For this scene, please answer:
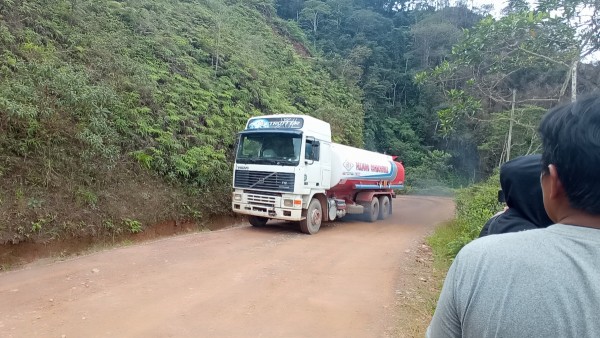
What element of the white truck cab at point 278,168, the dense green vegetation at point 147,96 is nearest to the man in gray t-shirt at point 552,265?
the dense green vegetation at point 147,96

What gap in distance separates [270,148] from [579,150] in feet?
30.5

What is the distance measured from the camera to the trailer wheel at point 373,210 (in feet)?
44.9

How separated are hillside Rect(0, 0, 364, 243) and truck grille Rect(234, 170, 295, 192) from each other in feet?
3.93

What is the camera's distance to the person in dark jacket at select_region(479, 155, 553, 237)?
1783mm

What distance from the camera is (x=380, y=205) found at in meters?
14.9

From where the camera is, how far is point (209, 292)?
5355 millimetres

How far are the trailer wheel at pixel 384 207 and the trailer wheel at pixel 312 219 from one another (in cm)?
462

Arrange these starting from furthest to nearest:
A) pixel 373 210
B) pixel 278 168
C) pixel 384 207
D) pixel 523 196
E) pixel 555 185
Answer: pixel 384 207, pixel 373 210, pixel 278 168, pixel 523 196, pixel 555 185

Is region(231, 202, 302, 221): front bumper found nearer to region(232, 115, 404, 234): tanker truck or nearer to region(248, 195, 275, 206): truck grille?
region(232, 115, 404, 234): tanker truck

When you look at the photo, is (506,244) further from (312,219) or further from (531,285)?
(312,219)

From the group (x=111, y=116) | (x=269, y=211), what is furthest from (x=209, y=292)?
(x=111, y=116)

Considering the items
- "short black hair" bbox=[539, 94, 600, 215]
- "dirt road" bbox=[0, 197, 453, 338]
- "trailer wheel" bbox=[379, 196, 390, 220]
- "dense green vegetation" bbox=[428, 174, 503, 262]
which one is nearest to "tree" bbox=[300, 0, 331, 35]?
"trailer wheel" bbox=[379, 196, 390, 220]

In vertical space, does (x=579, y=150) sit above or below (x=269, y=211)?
above

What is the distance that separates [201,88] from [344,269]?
958cm
